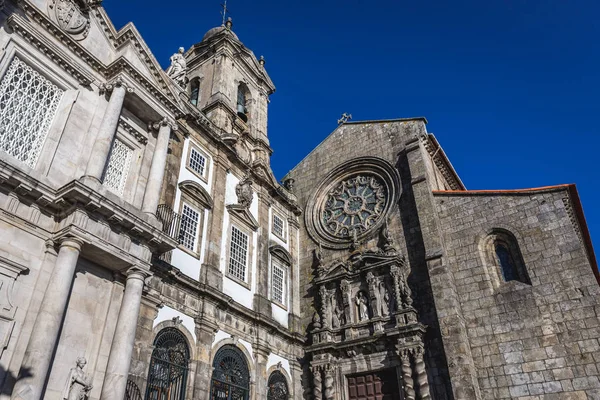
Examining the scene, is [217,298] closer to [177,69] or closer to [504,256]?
[177,69]

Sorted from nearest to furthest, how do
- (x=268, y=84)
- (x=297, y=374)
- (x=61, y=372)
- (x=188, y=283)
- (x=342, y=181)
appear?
(x=61, y=372), (x=188, y=283), (x=297, y=374), (x=342, y=181), (x=268, y=84)

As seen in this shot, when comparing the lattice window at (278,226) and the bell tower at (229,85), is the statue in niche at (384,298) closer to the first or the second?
the lattice window at (278,226)

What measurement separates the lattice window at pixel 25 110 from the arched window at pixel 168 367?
206 inches

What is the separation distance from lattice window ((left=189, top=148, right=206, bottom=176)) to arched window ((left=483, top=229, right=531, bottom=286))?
9.87 metres

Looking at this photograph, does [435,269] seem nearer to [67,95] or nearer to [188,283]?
[188,283]

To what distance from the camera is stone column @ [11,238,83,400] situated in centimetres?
740

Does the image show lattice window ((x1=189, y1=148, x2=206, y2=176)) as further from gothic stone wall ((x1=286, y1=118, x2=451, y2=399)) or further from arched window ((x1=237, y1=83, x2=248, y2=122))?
gothic stone wall ((x1=286, y1=118, x2=451, y2=399))

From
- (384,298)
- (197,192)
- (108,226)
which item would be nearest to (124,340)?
(108,226)

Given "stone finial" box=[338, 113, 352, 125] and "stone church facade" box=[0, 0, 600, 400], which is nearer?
"stone church facade" box=[0, 0, 600, 400]

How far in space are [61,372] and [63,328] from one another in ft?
2.72

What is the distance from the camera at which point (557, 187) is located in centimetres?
1392

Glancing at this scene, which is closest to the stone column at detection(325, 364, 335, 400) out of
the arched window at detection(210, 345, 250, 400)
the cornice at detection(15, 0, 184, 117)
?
the arched window at detection(210, 345, 250, 400)

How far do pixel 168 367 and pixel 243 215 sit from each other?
627 cm

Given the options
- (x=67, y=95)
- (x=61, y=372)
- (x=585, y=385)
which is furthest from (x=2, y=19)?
(x=585, y=385)
